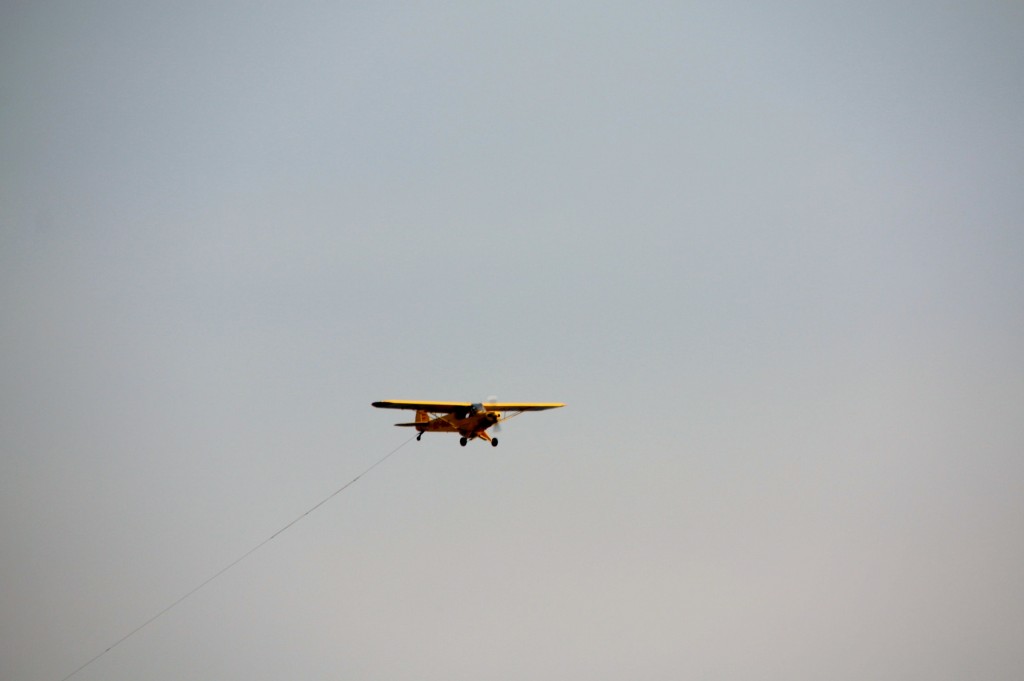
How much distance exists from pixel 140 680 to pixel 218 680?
21.1 meters

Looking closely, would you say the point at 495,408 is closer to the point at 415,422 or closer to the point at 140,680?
the point at 415,422

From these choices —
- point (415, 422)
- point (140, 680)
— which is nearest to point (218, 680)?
point (140, 680)

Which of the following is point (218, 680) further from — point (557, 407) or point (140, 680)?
point (557, 407)

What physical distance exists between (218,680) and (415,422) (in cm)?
15640

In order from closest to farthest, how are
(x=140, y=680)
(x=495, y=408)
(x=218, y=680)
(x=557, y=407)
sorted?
(x=495, y=408) → (x=557, y=407) → (x=140, y=680) → (x=218, y=680)

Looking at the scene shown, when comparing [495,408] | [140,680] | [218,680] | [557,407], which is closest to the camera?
[495,408]

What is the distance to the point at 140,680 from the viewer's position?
17500 centimetres

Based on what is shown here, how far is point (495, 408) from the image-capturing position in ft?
203

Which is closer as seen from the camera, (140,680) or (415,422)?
(415,422)

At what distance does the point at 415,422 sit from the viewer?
208 ft

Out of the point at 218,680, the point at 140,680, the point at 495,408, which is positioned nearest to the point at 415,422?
the point at 495,408

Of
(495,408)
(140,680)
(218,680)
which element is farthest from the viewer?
(218,680)

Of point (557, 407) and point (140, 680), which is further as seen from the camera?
point (140, 680)

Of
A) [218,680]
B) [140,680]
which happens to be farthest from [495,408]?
[218,680]
